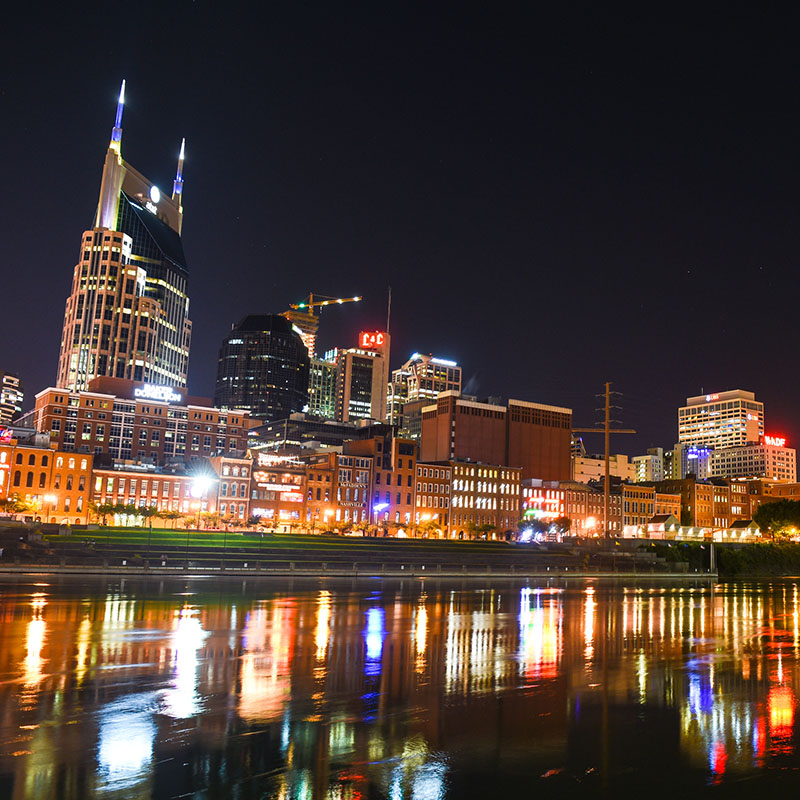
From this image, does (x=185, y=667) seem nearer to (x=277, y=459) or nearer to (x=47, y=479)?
(x=47, y=479)

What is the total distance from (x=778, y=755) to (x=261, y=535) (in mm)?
98200

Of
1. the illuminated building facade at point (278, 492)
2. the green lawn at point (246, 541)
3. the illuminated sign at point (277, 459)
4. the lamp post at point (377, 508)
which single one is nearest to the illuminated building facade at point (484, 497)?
the lamp post at point (377, 508)

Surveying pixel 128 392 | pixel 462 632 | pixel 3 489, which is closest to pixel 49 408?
pixel 128 392

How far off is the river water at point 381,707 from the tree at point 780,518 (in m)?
144

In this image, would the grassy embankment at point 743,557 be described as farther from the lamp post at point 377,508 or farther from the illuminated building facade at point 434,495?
the lamp post at point 377,508

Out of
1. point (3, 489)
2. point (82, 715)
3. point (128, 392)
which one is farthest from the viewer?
point (128, 392)

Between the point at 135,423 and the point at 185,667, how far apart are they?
544ft

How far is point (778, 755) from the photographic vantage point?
14.1 m

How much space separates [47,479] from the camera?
443 feet

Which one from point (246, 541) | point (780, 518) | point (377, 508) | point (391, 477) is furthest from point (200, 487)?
point (780, 518)

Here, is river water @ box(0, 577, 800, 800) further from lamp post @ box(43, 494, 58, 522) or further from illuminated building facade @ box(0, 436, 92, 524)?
lamp post @ box(43, 494, 58, 522)

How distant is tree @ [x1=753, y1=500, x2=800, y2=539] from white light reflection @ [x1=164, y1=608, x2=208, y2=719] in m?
160

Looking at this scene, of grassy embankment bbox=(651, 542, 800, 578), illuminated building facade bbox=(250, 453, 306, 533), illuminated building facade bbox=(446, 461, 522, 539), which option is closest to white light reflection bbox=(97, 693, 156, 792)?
grassy embankment bbox=(651, 542, 800, 578)

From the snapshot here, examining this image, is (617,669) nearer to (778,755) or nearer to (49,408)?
(778,755)
